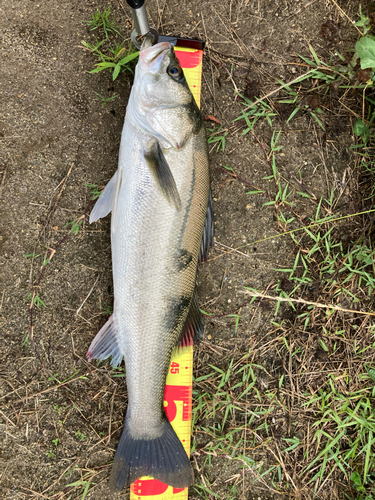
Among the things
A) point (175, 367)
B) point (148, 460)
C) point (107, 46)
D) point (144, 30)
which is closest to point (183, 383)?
point (175, 367)

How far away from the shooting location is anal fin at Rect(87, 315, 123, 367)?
95.4 inches

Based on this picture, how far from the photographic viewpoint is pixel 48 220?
2.74 m

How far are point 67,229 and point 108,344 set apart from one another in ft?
3.33

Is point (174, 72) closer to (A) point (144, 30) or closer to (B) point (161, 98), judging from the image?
(B) point (161, 98)

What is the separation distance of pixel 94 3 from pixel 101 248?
203 centimetres

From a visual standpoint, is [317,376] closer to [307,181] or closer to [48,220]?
[307,181]

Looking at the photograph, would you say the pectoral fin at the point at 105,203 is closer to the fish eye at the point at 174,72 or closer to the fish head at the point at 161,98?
the fish head at the point at 161,98

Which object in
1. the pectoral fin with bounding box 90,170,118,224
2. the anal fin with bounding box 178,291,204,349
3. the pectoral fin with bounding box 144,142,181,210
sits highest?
the pectoral fin with bounding box 144,142,181,210

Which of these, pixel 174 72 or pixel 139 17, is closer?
pixel 139 17

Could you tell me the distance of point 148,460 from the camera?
96.9 inches

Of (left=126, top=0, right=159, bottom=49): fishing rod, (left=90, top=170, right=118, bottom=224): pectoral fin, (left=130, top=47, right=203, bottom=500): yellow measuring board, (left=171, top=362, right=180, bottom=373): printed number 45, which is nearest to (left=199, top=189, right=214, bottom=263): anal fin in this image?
(left=90, top=170, right=118, bottom=224): pectoral fin

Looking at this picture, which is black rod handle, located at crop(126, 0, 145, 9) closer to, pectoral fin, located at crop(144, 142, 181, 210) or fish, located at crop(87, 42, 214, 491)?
fish, located at crop(87, 42, 214, 491)

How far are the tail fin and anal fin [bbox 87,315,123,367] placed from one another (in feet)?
1.76

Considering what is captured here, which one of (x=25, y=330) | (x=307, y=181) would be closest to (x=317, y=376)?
(x=307, y=181)
